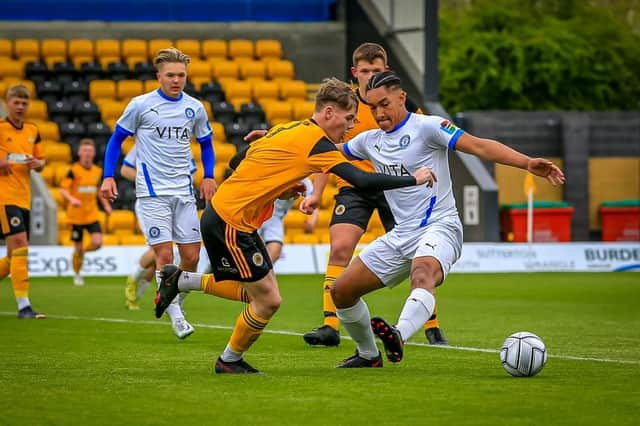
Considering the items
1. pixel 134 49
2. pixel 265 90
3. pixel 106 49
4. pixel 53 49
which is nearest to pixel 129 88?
pixel 134 49

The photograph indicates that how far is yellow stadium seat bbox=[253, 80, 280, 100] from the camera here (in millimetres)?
28656

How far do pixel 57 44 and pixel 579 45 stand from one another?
109 feet

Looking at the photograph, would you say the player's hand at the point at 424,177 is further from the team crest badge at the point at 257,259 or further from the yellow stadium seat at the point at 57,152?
the yellow stadium seat at the point at 57,152

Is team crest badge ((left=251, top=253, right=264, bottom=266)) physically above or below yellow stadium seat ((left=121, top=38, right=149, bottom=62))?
below

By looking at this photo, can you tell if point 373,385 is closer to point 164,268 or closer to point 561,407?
point 561,407

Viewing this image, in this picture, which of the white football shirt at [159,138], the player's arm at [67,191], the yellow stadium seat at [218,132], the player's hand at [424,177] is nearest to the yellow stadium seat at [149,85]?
A: the yellow stadium seat at [218,132]

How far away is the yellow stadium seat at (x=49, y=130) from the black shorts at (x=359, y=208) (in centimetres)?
1603

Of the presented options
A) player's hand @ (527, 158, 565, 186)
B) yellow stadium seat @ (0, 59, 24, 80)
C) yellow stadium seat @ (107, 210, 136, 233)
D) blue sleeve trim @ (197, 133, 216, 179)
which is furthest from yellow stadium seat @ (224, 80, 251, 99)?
player's hand @ (527, 158, 565, 186)

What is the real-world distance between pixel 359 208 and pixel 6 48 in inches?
741

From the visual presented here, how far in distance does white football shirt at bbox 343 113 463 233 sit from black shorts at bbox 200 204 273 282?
3.92 ft

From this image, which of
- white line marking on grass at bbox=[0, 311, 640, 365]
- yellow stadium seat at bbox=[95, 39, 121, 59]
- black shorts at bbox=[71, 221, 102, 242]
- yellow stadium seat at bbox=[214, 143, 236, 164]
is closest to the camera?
white line marking on grass at bbox=[0, 311, 640, 365]

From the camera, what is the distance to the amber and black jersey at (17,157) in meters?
13.5

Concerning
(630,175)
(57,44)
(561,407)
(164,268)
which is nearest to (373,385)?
(561,407)

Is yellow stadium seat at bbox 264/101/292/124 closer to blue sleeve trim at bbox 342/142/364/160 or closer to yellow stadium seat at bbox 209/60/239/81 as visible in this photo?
yellow stadium seat at bbox 209/60/239/81
